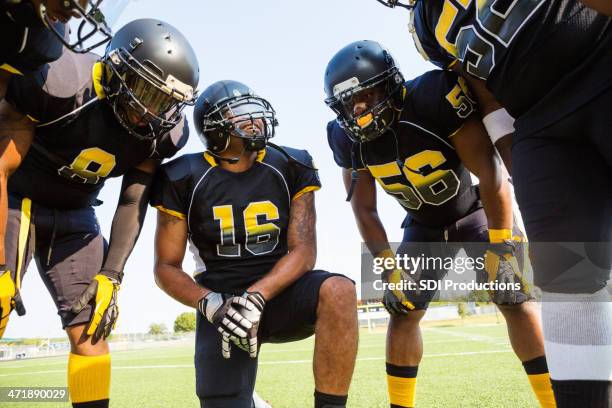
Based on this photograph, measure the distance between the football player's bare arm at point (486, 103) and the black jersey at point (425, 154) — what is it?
63 mm

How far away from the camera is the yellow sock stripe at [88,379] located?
9.66 feet

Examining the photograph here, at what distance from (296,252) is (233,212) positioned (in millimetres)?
470

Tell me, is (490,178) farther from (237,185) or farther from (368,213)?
(237,185)

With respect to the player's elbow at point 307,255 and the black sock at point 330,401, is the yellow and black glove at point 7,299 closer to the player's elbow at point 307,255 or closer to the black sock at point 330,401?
the player's elbow at point 307,255

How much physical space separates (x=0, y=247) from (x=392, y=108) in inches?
96.9

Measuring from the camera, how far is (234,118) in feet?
10.0

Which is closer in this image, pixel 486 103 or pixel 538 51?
pixel 538 51

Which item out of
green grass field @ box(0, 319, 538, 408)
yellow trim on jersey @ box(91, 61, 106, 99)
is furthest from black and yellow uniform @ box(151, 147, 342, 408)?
green grass field @ box(0, 319, 538, 408)

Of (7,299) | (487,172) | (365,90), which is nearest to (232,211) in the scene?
(365,90)

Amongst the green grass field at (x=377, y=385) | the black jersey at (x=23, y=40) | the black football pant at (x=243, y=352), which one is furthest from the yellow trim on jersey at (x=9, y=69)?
the green grass field at (x=377, y=385)

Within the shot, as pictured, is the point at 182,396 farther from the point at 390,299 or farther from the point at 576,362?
the point at 576,362

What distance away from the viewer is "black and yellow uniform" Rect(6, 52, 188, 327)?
2.71m

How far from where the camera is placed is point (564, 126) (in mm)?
1588

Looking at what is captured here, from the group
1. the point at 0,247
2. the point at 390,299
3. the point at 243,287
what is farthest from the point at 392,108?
the point at 0,247
